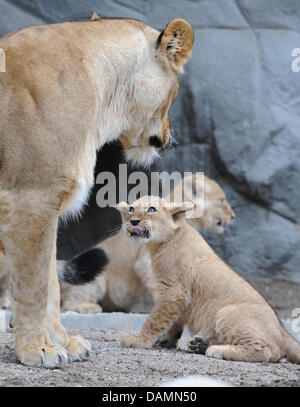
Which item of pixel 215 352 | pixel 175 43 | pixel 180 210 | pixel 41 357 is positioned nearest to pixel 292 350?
pixel 215 352

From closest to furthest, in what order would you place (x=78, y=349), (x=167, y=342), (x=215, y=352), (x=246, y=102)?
(x=78, y=349)
(x=215, y=352)
(x=167, y=342)
(x=246, y=102)

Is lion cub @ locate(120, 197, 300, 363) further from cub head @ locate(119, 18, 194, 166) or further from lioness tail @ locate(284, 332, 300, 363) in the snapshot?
cub head @ locate(119, 18, 194, 166)

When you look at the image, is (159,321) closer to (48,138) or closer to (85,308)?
(48,138)

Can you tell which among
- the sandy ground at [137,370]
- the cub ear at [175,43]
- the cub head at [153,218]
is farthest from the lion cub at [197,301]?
the cub ear at [175,43]

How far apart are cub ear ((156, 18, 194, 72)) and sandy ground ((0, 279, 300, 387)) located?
1.55 meters

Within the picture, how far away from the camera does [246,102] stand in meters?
6.86

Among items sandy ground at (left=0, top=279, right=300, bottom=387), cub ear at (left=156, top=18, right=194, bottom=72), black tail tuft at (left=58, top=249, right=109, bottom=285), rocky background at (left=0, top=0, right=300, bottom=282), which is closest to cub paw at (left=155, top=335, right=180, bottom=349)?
sandy ground at (left=0, top=279, right=300, bottom=387)

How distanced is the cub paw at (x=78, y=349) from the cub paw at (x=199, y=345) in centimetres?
75

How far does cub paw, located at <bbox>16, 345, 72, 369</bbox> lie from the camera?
3.10 meters

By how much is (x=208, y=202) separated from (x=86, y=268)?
203cm

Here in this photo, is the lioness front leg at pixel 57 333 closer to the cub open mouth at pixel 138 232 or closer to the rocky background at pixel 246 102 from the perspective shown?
the cub open mouth at pixel 138 232
